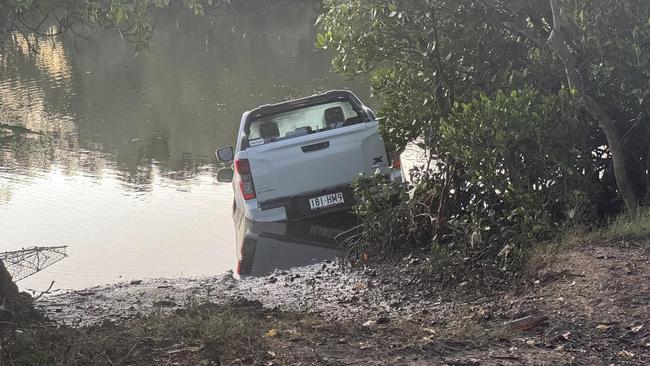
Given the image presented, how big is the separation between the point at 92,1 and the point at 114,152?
14.8 meters

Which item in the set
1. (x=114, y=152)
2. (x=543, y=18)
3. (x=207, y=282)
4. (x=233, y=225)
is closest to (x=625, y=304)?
(x=543, y=18)

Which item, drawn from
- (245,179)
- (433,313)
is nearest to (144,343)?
(433,313)

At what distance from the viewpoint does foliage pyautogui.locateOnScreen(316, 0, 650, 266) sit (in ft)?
25.7

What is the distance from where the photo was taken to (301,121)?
18875 mm

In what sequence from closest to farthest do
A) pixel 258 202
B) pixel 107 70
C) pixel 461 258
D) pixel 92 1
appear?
pixel 92 1
pixel 461 258
pixel 258 202
pixel 107 70

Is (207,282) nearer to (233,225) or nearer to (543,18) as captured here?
(233,225)

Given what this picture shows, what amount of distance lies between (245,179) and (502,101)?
13.8 ft

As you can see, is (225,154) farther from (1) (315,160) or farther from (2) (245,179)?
(1) (315,160)

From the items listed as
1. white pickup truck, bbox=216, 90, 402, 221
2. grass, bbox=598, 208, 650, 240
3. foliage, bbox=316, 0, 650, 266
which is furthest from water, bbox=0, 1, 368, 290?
grass, bbox=598, 208, 650, 240

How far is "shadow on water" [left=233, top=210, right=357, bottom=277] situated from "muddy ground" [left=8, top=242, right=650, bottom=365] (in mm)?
1141

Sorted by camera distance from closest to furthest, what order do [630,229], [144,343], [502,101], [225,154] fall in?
[144,343] < [630,229] < [502,101] < [225,154]

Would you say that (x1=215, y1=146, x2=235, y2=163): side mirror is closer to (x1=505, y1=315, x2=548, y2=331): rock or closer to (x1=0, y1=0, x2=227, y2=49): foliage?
(x1=0, y1=0, x2=227, y2=49): foliage

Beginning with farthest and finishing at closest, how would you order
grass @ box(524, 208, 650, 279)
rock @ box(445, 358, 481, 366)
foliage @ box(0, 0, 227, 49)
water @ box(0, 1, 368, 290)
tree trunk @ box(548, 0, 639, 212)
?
1. water @ box(0, 1, 368, 290)
2. tree trunk @ box(548, 0, 639, 212)
3. grass @ box(524, 208, 650, 279)
4. foliage @ box(0, 0, 227, 49)
5. rock @ box(445, 358, 481, 366)

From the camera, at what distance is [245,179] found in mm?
11203
